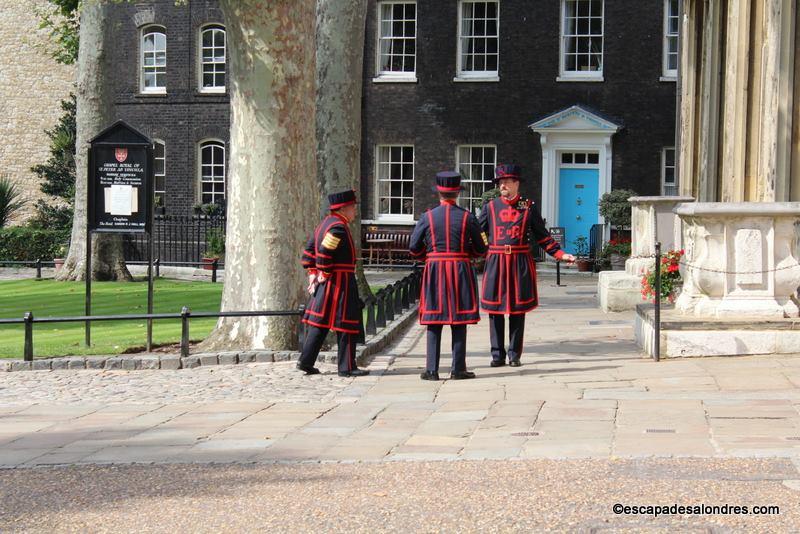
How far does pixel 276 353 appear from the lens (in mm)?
12750

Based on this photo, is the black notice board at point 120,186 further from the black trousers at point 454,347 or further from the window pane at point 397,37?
the window pane at point 397,37

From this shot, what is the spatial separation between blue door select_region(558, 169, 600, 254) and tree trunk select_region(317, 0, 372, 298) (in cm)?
1449

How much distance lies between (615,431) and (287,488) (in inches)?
92.6

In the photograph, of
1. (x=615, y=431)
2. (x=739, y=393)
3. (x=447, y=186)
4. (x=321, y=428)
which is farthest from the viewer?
(x=447, y=186)

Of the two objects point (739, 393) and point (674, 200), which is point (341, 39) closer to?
point (674, 200)

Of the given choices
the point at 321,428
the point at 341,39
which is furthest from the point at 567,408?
the point at 341,39

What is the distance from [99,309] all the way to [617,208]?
553 inches

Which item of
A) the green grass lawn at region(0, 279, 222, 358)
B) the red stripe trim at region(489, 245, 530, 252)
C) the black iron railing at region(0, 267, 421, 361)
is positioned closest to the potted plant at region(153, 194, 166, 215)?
the green grass lawn at region(0, 279, 222, 358)

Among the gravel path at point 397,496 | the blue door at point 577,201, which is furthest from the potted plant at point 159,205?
the gravel path at point 397,496

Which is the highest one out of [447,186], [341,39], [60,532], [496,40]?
[496,40]

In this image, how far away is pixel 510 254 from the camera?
11828 millimetres

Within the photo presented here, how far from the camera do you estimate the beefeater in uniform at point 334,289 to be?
1143 cm

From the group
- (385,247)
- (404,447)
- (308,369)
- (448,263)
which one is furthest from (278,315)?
(385,247)

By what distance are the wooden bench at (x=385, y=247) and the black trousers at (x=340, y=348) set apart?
19.5m
